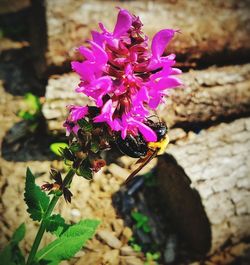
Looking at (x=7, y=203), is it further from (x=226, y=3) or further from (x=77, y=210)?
(x=226, y=3)

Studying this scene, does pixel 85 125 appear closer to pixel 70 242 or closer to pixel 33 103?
pixel 70 242

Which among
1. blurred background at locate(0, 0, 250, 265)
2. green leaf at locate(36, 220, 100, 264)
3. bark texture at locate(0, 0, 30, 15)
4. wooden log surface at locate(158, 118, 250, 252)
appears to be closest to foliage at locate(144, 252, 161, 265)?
blurred background at locate(0, 0, 250, 265)

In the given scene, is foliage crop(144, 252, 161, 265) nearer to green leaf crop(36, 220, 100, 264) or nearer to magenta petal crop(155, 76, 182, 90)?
green leaf crop(36, 220, 100, 264)

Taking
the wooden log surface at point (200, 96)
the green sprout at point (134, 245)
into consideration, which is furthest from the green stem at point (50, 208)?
the wooden log surface at point (200, 96)

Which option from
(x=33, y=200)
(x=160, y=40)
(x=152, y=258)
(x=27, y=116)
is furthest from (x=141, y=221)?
(x=160, y=40)

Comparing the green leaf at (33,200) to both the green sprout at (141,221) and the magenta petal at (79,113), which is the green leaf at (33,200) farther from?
the green sprout at (141,221)

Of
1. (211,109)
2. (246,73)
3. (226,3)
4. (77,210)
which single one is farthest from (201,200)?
(226,3)

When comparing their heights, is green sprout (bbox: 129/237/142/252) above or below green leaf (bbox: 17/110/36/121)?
below
